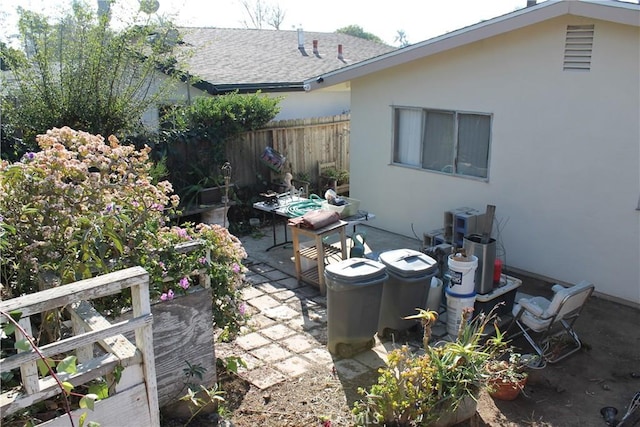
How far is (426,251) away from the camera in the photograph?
6.60 metres

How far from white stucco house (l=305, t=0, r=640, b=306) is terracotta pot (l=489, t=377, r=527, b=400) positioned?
2.97m

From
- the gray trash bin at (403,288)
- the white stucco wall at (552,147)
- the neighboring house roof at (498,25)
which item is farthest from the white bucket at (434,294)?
the neighboring house roof at (498,25)

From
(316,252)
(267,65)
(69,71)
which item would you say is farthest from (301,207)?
(267,65)

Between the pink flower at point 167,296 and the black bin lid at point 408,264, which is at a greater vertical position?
the pink flower at point 167,296

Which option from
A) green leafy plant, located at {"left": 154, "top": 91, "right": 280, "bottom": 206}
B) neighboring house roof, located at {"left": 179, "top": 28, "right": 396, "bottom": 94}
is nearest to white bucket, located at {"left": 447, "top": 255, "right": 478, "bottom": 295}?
green leafy plant, located at {"left": 154, "top": 91, "right": 280, "bottom": 206}

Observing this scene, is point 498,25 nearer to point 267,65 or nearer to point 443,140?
point 443,140

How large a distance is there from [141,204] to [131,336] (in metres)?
0.97

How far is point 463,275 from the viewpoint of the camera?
5.52m

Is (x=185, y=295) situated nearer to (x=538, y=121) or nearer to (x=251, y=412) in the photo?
(x=251, y=412)

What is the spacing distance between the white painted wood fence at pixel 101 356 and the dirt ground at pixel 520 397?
1.46 m

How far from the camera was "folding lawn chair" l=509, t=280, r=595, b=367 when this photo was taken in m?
5.00

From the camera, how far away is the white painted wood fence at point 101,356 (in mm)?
2369

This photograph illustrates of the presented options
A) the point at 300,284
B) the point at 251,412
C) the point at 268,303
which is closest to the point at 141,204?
the point at 251,412

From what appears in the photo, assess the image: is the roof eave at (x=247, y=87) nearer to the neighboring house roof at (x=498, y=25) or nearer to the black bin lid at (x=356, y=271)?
the neighboring house roof at (x=498, y=25)
